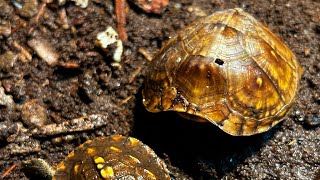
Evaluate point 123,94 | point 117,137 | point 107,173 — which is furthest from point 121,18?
point 107,173

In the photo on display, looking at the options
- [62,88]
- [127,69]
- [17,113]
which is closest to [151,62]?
[127,69]

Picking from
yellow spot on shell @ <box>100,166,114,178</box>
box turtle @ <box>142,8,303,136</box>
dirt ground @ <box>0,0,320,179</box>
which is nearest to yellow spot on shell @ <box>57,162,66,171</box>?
dirt ground @ <box>0,0,320,179</box>

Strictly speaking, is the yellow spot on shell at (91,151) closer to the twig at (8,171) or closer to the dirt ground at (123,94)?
the dirt ground at (123,94)

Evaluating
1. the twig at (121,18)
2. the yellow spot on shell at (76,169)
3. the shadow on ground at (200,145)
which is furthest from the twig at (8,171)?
the twig at (121,18)

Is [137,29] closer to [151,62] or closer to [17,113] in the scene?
[151,62]

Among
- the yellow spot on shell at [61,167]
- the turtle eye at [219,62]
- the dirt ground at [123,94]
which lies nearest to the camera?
A: the turtle eye at [219,62]

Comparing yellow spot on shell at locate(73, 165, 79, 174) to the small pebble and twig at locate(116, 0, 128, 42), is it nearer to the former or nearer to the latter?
the small pebble
